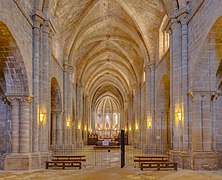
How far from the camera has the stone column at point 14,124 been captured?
1652 cm

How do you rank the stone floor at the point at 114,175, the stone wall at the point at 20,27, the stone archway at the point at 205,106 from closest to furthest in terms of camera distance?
the stone wall at the point at 20,27 < the stone floor at the point at 114,175 < the stone archway at the point at 205,106

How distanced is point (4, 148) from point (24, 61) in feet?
16.8

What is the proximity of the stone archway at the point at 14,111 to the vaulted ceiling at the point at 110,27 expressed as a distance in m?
5.12

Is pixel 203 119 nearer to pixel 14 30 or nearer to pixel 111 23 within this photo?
pixel 14 30

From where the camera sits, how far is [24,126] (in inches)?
656

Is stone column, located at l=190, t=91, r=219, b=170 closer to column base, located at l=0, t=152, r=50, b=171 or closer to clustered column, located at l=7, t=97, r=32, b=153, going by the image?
column base, located at l=0, t=152, r=50, b=171

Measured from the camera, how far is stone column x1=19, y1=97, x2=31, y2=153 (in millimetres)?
16562

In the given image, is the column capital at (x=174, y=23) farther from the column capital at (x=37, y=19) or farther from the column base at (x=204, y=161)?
the column capital at (x=37, y=19)

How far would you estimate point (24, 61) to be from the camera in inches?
625

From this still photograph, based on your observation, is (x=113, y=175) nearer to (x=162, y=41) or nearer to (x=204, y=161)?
(x=204, y=161)

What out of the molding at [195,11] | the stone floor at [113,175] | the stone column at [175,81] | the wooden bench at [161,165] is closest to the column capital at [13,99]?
the stone floor at [113,175]

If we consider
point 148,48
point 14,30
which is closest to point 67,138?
point 148,48

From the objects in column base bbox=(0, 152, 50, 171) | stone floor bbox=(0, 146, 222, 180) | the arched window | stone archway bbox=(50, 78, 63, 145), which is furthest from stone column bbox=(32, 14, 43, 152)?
the arched window

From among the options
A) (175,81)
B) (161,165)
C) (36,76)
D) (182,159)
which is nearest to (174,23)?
(175,81)
